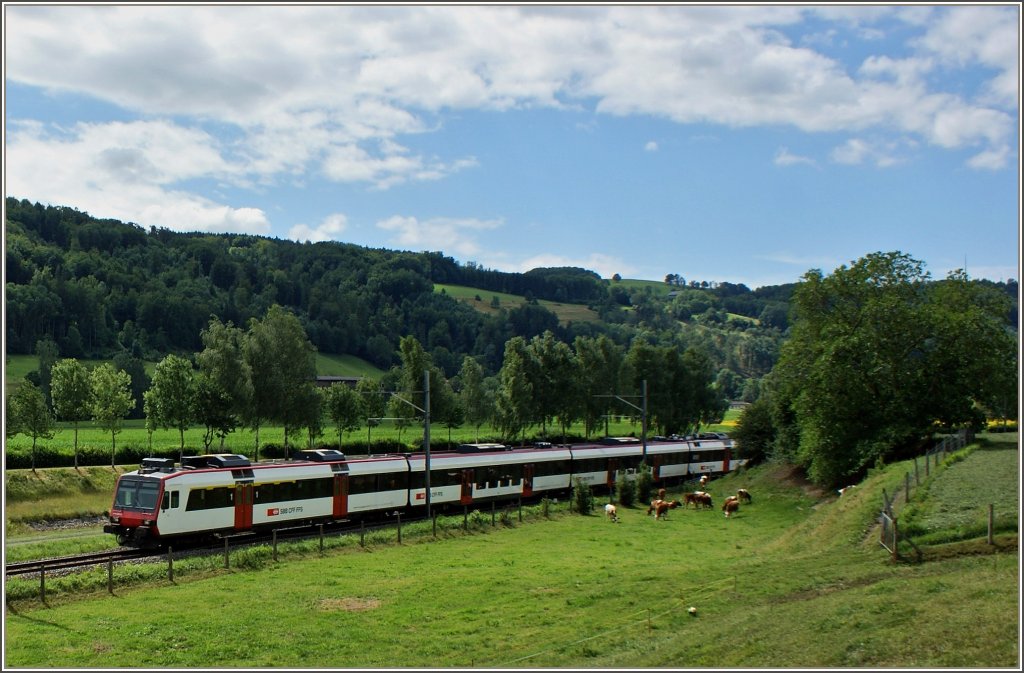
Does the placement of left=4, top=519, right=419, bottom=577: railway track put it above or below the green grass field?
below

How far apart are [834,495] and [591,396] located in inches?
1314

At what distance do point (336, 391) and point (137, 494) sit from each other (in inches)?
1493

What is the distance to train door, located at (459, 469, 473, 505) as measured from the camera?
44500mm

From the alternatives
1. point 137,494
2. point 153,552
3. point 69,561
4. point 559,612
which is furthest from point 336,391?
point 559,612

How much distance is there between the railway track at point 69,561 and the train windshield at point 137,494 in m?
1.62

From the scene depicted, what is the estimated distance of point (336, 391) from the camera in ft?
226

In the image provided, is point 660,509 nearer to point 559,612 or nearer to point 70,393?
point 559,612

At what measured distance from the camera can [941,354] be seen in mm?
47688

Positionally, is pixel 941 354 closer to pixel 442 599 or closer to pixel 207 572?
pixel 442 599

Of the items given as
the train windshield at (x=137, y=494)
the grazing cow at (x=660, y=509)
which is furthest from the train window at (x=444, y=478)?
the train windshield at (x=137, y=494)

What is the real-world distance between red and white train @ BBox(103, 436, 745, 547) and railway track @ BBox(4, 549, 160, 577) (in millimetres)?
827

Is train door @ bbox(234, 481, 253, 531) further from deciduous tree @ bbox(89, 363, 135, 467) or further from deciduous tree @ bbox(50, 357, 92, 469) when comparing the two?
deciduous tree @ bbox(50, 357, 92, 469)

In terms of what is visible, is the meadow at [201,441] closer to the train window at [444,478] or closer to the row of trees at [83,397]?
the row of trees at [83,397]

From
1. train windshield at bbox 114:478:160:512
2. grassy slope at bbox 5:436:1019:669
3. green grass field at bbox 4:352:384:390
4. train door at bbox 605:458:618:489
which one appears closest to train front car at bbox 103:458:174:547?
train windshield at bbox 114:478:160:512
